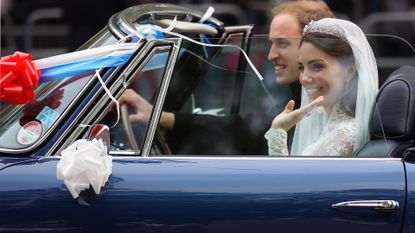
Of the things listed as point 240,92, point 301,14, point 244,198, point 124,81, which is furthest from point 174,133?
point 244,198

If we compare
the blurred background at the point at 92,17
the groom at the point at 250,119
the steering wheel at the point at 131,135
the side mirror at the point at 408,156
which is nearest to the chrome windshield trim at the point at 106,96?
the steering wheel at the point at 131,135

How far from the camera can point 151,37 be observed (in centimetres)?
372

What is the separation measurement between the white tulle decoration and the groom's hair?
1522mm

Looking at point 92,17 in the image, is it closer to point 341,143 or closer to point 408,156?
point 341,143

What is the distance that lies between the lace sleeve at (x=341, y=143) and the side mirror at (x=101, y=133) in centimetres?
83

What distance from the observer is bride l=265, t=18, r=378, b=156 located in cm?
368

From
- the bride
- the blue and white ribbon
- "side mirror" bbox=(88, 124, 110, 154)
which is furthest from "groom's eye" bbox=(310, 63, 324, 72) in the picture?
"side mirror" bbox=(88, 124, 110, 154)

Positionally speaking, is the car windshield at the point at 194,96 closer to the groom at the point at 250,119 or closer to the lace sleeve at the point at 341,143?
the groom at the point at 250,119

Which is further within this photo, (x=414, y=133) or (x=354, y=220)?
(x=414, y=133)

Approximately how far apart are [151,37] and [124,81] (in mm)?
272

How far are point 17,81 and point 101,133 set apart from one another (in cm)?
43

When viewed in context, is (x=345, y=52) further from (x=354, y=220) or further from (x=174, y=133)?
(x=174, y=133)

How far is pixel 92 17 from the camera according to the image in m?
8.76

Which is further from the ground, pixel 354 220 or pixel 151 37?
pixel 151 37
